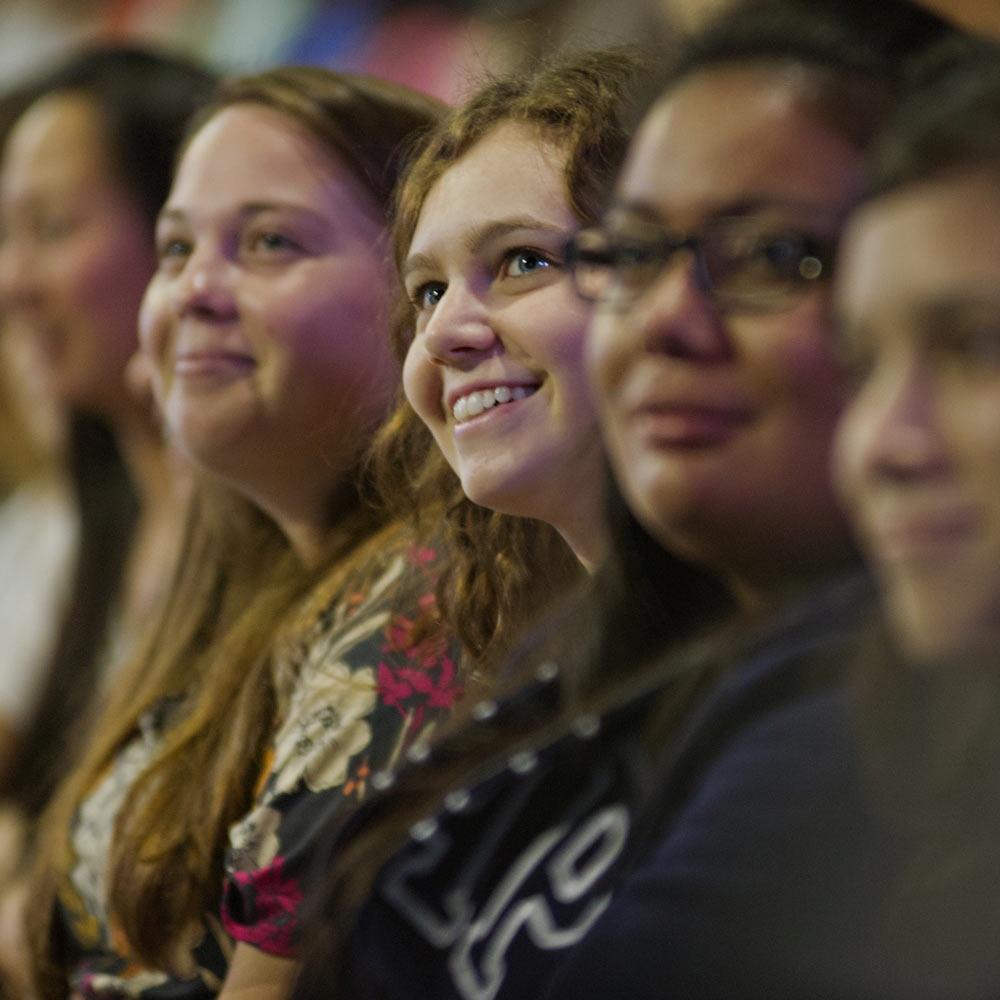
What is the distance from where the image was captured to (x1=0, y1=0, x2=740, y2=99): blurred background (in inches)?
73.7

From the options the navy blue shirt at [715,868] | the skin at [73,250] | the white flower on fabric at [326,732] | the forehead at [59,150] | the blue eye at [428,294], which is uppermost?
the forehead at [59,150]

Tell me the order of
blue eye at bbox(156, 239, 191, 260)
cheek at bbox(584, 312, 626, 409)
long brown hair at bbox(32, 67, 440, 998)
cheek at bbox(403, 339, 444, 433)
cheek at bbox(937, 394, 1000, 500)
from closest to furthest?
cheek at bbox(937, 394, 1000, 500)
cheek at bbox(584, 312, 626, 409)
cheek at bbox(403, 339, 444, 433)
long brown hair at bbox(32, 67, 440, 998)
blue eye at bbox(156, 239, 191, 260)

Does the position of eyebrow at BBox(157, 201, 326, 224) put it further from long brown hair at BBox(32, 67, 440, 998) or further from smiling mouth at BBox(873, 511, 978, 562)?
smiling mouth at BBox(873, 511, 978, 562)

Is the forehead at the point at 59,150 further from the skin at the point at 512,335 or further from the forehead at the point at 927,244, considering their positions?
the forehead at the point at 927,244

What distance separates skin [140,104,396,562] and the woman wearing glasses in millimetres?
538

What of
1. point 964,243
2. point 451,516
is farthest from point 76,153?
point 964,243

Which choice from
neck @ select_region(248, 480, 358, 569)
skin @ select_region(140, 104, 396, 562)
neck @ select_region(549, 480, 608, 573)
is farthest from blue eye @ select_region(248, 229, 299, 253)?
neck @ select_region(549, 480, 608, 573)

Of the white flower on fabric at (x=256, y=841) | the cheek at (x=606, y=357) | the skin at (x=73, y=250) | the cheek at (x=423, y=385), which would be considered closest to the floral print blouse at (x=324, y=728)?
the white flower on fabric at (x=256, y=841)

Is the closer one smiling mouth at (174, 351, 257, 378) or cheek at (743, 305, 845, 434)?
cheek at (743, 305, 845, 434)

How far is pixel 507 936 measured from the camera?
2.17ft

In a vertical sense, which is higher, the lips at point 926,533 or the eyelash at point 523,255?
the eyelash at point 523,255

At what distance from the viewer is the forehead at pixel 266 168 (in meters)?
1.19

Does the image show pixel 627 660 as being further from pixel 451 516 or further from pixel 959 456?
pixel 451 516

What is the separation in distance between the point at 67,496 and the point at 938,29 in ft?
5.40
